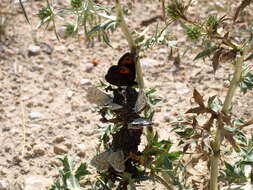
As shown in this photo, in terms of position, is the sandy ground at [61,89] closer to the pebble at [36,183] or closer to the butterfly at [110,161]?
the pebble at [36,183]

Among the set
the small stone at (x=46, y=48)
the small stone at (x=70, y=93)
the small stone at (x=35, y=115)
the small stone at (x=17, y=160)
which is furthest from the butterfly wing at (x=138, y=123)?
the small stone at (x=46, y=48)

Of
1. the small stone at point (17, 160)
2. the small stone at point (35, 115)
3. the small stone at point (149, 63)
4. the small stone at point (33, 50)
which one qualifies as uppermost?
the small stone at point (33, 50)

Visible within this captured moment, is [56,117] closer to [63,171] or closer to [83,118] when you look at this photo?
[83,118]

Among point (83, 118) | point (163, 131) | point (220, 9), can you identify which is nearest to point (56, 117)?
point (83, 118)

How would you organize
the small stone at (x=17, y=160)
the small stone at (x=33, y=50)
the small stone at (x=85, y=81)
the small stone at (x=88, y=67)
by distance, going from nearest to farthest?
the small stone at (x=17, y=160), the small stone at (x=85, y=81), the small stone at (x=88, y=67), the small stone at (x=33, y=50)

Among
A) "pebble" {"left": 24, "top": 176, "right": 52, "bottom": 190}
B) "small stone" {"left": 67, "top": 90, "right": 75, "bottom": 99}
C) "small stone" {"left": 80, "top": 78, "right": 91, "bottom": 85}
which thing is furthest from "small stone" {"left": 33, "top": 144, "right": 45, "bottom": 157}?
"small stone" {"left": 80, "top": 78, "right": 91, "bottom": 85}

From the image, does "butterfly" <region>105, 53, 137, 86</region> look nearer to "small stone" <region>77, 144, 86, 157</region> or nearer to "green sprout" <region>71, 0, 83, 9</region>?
"green sprout" <region>71, 0, 83, 9</region>
